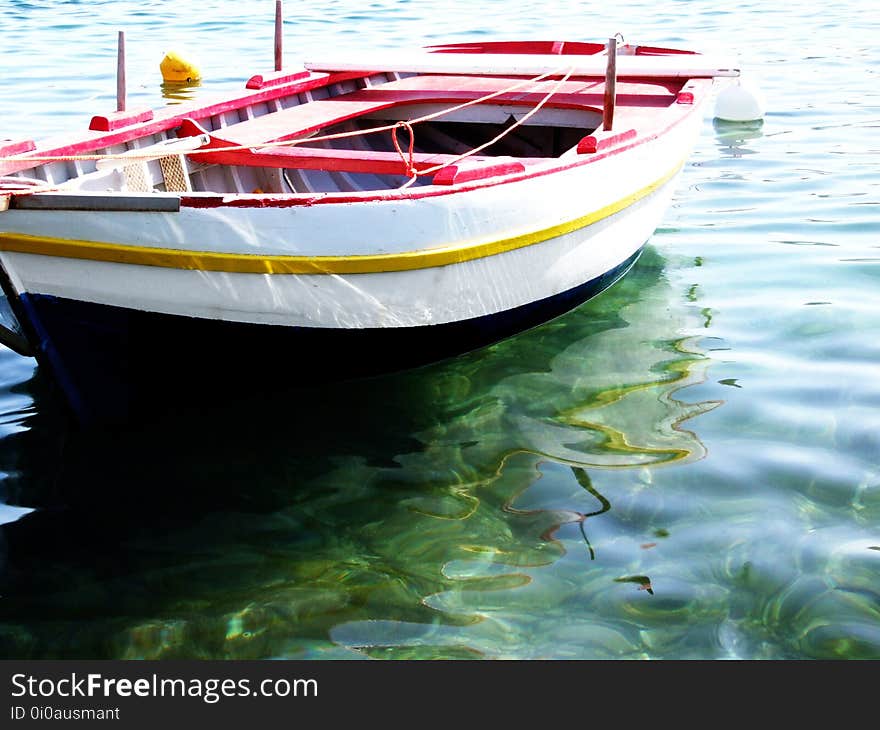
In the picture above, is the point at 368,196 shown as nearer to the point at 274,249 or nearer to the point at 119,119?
the point at 274,249

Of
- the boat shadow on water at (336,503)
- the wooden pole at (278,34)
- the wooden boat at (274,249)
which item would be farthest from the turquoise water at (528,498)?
the wooden pole at (278,34)

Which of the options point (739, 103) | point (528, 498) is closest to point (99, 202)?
point (528, 498)

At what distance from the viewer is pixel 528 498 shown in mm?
4031

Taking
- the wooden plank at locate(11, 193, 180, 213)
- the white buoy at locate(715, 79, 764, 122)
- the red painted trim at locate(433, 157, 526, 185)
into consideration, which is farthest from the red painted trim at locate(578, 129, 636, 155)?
the white buoy at locate(715, 79, 764, 122)

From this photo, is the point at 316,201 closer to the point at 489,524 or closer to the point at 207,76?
→ the point at 489,524

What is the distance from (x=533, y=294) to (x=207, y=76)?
8.60 metres

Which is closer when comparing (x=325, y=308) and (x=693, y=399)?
(x=325, y=308)

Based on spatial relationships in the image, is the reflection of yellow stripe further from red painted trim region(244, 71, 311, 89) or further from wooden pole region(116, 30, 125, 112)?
red painted trim region(244, 71, 311, 89)

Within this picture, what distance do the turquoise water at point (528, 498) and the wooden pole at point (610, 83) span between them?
1.04 meters

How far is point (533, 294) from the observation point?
4.73m

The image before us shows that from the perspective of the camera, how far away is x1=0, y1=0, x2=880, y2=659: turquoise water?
337cm

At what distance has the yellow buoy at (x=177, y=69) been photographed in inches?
466

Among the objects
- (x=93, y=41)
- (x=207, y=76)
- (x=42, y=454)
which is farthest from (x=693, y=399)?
(x=93, y=41)

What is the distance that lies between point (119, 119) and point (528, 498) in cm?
254
